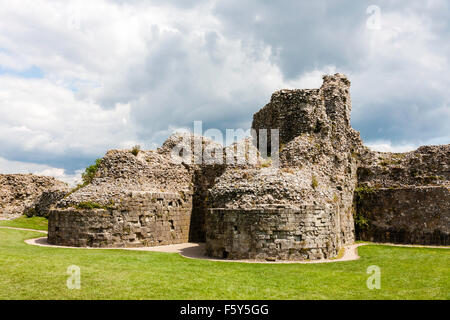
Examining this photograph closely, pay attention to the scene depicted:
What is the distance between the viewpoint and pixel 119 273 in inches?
444

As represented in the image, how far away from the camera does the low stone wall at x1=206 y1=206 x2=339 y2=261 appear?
14852 millimetres

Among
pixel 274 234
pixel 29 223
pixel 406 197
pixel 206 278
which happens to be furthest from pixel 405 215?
pixel 29 223

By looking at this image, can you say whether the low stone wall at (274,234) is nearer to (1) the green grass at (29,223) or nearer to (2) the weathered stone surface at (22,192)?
(1) the green grass at (29,223)

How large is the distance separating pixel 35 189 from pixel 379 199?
3204cm

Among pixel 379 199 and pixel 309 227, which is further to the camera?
pixel 379 199

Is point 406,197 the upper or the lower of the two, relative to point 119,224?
upper

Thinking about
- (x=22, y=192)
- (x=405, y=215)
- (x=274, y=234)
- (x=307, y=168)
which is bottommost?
(x=274, y=234)

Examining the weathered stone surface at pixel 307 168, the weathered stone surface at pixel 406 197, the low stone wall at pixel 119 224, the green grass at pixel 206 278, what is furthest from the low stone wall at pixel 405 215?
the low stone wall at pixel 119 224

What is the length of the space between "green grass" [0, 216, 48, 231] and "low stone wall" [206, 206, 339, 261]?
58.8 ft

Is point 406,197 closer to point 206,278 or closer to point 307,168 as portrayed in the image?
point 307,168

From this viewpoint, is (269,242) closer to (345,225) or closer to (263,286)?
(263,286)

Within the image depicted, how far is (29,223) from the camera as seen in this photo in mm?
28438

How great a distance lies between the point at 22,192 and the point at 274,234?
30498 mm
